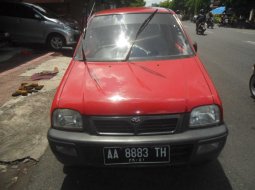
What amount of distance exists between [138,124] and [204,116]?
65cm

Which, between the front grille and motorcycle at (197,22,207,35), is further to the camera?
motorcycle at (197,22,207,35)

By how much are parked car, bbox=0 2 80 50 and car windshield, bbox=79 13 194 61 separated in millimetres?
8383

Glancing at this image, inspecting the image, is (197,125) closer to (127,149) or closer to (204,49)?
(127,149)

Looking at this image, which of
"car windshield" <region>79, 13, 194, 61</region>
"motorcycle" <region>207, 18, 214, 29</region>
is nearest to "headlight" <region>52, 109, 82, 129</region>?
"car windshield" <region>79, 13, 194, 61</region>

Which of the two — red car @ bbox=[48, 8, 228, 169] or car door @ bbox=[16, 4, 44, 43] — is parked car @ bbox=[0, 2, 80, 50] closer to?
car door @ bbox=[16, 4, 44, 43]

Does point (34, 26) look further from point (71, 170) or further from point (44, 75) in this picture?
point (71, 170)

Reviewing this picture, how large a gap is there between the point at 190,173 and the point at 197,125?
0.79 m

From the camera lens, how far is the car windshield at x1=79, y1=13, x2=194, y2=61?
13.6ft

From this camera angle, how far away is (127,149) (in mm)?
2910

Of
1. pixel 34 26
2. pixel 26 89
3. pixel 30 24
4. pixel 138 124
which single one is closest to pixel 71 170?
pixel 138 124

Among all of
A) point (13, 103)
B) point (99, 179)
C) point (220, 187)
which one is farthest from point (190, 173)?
point (13, 103)

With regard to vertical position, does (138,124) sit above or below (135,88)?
below

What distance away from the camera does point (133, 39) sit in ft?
14.2

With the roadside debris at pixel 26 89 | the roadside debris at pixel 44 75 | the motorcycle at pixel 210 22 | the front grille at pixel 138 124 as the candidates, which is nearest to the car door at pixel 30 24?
the roadside debris at pixel 44 75
